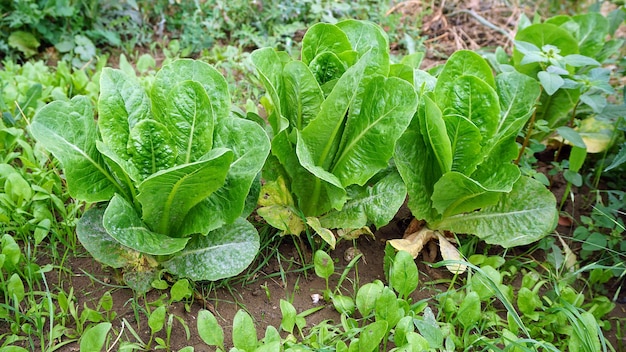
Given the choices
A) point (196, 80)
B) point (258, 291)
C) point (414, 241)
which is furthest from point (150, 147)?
point (414, 241)

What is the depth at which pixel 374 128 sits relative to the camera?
194 cm

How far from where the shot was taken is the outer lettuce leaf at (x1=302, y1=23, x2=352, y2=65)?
2.09 metres

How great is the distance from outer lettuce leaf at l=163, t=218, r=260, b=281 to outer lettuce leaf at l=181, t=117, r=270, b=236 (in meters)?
0.08

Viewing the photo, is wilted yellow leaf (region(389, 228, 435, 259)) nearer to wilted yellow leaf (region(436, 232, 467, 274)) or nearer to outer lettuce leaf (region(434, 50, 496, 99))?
wilted yellow leaf (region(436, 232, 467, 274))

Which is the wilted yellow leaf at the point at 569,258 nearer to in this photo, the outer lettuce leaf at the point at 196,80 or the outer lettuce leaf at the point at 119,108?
the outer lettuce leaf at the point at 196,80

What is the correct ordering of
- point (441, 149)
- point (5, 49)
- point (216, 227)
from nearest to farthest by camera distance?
point (216, 227) < point (441, 149) < point (5, 49)

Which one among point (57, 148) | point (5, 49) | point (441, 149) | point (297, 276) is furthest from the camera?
point (5, 49)

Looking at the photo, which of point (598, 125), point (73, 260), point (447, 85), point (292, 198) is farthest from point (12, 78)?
point (598, 125)

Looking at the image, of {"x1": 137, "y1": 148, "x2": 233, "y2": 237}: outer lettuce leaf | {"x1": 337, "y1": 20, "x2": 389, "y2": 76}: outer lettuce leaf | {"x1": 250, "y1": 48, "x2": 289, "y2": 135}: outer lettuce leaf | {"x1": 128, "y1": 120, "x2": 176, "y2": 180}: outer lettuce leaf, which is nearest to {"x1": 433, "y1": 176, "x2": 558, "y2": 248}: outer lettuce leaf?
{"x1": 337, "y1": 20, "x2": 389, "y2": 76}: outer lettuce leaf

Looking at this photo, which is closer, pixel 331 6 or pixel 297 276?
pixel 297 276

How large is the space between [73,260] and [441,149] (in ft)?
4.54

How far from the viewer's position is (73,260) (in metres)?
2.05

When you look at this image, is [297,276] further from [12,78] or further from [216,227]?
[12,78]

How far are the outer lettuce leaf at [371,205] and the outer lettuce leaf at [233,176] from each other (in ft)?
1.35
